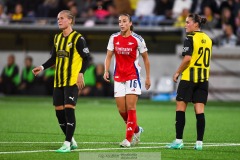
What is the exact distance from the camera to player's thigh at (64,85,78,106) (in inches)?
433

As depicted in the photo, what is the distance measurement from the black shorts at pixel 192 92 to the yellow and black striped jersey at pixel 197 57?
0.27ft

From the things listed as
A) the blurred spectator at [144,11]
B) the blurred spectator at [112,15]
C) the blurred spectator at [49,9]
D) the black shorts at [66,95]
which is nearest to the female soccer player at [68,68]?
the black shorts at [66,95]

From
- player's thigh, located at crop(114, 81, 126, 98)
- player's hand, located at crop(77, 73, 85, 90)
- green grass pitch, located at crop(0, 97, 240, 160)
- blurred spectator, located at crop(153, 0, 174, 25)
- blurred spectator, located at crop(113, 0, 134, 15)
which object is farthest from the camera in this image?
blurred spectator, located at crop(113, 0, 134, 15)

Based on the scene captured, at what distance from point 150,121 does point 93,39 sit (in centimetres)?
1332

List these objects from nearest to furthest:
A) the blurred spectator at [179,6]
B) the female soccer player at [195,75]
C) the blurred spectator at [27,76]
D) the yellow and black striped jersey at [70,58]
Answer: the yellow and black striped jersey at [70,58] < the female soccer player at [195,75] < the blurred spectator at [179,6] < the blurred spectator at [27,76]

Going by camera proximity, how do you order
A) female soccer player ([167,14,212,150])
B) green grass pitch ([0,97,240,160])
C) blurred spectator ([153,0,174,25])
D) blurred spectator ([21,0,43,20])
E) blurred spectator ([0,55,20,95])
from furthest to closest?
blurred spectator ([21,0,43,20]) → blurred spectator ([0,55,20,95]) → blurred spectator ([153,0,174,25]) → female soccer player ([167,14,212,150]) → green grass pitch ([0,97,240,160])

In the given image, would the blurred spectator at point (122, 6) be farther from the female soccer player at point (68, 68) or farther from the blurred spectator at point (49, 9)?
the female soccer player at point (68, 68)

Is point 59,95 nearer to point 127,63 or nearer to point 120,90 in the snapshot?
point 120,90

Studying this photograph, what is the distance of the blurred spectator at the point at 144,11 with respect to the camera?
27812 mm

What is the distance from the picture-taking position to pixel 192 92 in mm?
11484

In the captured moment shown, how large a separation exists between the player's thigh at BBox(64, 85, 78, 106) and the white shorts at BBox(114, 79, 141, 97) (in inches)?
42.7

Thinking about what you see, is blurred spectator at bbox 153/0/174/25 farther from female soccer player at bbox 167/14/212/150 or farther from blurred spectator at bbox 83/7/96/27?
female soccer player at bbox 167/14/212/150

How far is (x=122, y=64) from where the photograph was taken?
11930mm

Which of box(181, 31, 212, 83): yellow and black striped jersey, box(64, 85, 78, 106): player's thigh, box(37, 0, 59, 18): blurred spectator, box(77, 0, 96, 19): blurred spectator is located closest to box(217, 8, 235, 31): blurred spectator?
box(77, 0, 96, 19): blurred spectator
